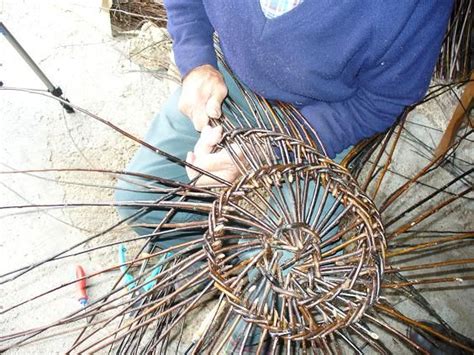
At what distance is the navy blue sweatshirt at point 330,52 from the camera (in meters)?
0.78

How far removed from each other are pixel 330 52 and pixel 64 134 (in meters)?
0.93

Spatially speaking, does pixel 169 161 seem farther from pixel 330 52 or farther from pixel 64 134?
pixel 64 134

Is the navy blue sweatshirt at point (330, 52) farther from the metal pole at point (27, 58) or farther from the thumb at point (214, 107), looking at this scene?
the metal pole at point (27, 58)

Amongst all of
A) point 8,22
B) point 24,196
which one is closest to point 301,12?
point 24,196

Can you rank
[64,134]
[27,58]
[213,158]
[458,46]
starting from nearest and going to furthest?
1. [213,158]
2. [458,46]
3. [27,58]
4. [64,134]

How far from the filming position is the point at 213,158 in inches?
31.5

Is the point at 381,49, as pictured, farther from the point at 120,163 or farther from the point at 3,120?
the point at 3,120

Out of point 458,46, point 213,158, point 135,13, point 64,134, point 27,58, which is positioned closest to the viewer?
point 213,158

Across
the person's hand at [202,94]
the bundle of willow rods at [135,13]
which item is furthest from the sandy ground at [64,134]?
the person's hand at [202,94]

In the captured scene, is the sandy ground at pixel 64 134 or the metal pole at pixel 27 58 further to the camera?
the sandy ground at pixel 64 134

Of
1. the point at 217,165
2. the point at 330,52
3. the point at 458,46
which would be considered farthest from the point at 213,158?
the point at 458,46

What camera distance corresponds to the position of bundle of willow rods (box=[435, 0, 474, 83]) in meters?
1.12

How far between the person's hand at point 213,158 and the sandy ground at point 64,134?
610 mm

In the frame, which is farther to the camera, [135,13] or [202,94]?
[135,13]
